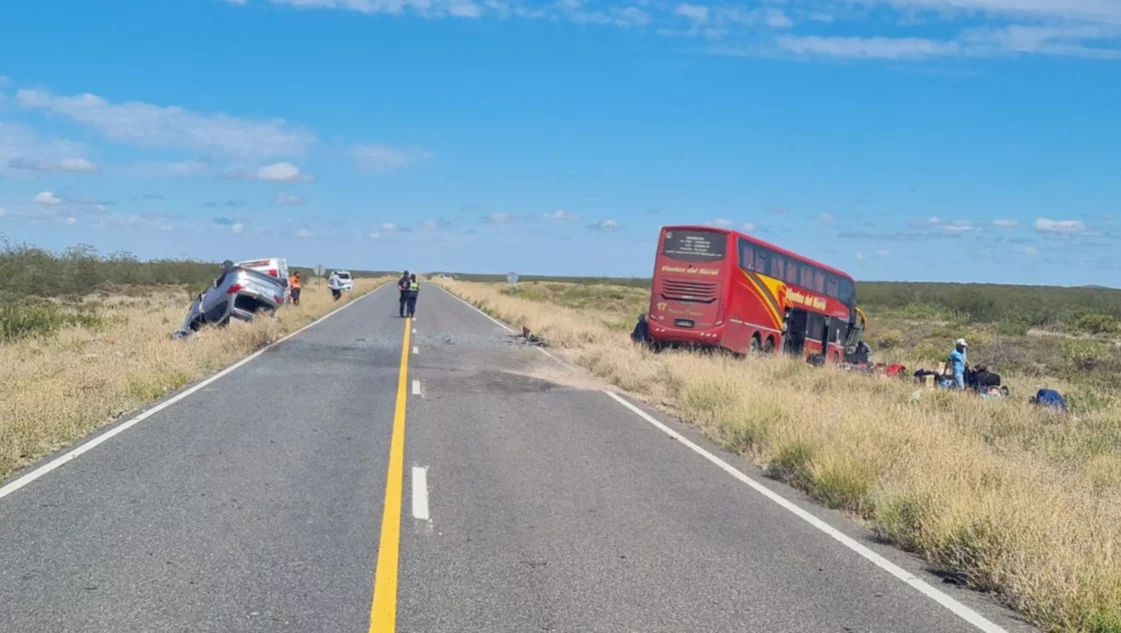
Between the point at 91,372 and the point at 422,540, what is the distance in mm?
10080

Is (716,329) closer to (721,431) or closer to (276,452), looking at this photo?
(721,431)

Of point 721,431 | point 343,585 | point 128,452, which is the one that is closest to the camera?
point 343,585

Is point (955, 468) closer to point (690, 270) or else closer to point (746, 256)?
point (690, 270)

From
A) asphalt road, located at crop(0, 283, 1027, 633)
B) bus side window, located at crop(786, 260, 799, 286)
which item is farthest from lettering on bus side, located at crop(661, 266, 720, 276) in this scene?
asphalt road, located at crop(0, 283, 1027, 633)

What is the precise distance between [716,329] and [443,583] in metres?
19.7

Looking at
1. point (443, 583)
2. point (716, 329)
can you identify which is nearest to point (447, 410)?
point (443, 583)

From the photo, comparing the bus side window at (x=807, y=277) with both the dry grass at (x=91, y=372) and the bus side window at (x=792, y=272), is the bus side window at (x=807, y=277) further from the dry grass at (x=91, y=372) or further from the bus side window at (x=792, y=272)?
the dry grass at (x=91, y=372)

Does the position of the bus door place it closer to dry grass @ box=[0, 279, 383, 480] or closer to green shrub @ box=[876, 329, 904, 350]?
dry grass @ box=[0, 279, 383, 480]

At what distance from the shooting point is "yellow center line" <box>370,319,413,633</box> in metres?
5.61

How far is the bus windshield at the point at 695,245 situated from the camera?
1005 inches

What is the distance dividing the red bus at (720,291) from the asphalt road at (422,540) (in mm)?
12710

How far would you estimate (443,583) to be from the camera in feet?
20.7

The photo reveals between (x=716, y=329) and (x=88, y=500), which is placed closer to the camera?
(x=88, y=500)

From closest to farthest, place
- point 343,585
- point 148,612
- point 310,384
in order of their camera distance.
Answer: point 148,612 < point 343,585 < point 310,384
